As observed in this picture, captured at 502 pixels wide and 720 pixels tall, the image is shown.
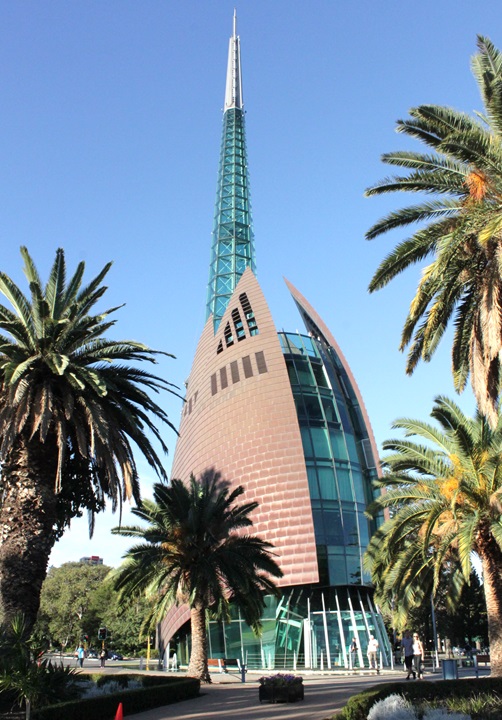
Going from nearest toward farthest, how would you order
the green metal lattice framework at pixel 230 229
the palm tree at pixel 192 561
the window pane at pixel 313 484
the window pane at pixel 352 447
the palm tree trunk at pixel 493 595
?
the palm tree trunk at pixel 493 595 < the palm tree at pixel 192 561 < the window pane at pixel 313 484 < the window pane at pixel 352 447 < the green metal lattice framework at pixel 230 229

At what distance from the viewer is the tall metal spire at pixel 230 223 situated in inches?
2657

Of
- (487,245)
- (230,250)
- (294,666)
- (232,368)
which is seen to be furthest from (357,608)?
(230,250)

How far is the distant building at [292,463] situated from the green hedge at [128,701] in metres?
19.5

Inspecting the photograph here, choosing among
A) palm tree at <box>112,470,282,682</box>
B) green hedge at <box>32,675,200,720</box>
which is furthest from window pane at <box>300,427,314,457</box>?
green hedge at <box>32,675,200,720</box>

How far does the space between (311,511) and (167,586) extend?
16099 mm

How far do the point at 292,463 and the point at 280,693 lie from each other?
84.3 ft

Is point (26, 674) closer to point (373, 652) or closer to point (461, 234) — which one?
point (461, 234)

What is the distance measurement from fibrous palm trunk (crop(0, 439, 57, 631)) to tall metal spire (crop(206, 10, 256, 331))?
4190cm

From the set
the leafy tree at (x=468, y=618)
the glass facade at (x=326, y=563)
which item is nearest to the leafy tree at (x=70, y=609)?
the glass facade at (x=326, y=563)

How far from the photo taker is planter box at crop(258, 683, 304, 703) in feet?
54.7

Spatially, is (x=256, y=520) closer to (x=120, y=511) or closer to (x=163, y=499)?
(x=163, y=499)

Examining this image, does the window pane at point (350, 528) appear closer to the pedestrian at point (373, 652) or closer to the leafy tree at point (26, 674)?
the pedestrian at point (373, 652)

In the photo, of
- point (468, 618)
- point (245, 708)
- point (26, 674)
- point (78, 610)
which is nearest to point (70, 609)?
point (78, 610)

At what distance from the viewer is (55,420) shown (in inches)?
680
